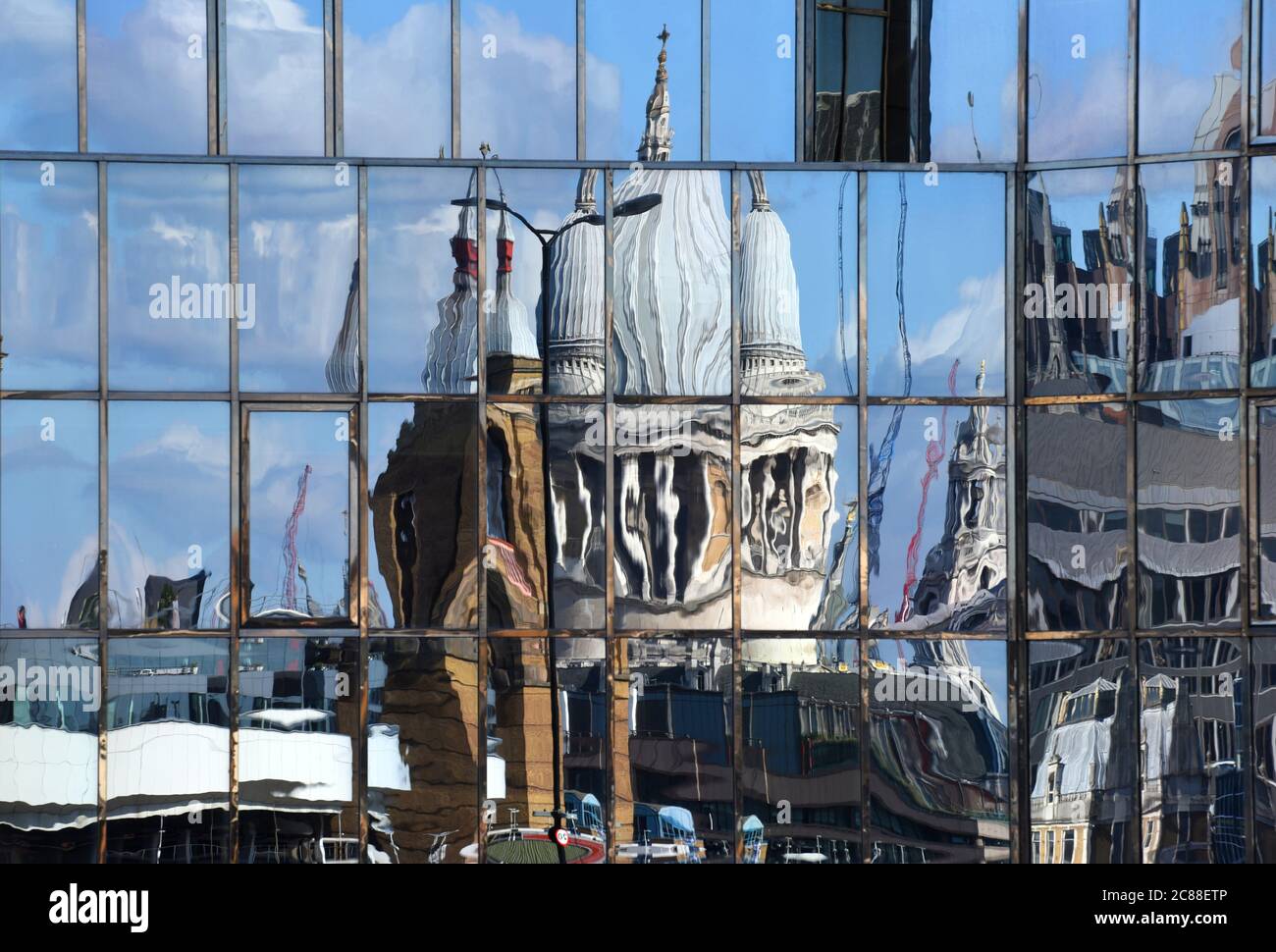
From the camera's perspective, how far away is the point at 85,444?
37.1 feet

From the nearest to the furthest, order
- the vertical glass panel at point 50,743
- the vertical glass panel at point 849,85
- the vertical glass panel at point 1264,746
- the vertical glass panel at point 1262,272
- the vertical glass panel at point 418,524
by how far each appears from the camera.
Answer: the vertical glass panel at point 1264,746
the vertical glass panel at point 1262,272
the vertical glass panel at point 50,743
the vertical glass panel at point 418,524
the vertical glass panel at point 849,85

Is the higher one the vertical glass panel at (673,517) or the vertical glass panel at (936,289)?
the vertical glass panel at (936,289)

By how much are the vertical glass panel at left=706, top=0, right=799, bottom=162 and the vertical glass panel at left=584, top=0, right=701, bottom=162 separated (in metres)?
0.20

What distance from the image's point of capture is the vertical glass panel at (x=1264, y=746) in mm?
10969

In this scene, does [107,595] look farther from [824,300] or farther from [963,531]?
[963,531]

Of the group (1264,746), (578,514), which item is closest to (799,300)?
(578,514)

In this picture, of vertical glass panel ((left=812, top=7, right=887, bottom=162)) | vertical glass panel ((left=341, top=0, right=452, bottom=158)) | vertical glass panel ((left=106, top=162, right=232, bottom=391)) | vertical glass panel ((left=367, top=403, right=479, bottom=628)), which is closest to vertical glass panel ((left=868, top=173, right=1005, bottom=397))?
vertical glass panel ((left=812, top=7, right=887, bottom=162))

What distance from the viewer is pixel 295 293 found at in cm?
1144

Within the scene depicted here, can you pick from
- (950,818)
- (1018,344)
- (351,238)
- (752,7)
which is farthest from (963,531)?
(351,238)

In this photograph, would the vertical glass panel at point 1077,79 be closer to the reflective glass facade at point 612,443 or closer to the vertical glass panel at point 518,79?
the reflective glass facade at point 612,443

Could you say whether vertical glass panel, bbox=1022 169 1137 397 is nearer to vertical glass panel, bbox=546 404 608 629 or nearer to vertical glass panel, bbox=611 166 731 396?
vertical glass panel, bbox=611 166 731 396

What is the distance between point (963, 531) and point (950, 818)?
2.46 metres

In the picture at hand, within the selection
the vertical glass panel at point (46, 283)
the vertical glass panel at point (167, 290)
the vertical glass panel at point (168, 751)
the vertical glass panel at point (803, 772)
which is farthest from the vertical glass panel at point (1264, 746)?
the vertical glass panel at point (46, 283)

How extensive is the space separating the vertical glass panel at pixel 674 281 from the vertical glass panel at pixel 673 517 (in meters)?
0.32
